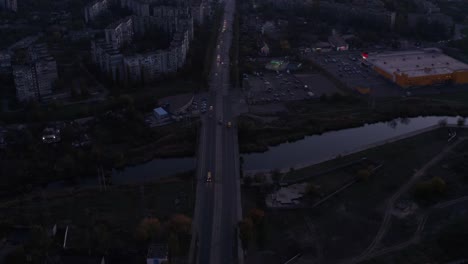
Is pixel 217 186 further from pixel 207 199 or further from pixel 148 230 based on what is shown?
pixel 148 230

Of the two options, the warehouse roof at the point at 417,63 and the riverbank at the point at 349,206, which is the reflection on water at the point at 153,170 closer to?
the riverbank at the point at 349,206

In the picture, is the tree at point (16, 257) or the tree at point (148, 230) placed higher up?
the tree at point (148, 230)

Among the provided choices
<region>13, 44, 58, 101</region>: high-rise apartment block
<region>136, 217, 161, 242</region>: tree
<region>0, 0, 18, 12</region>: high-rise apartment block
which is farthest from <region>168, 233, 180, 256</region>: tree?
<region>0, 0, 18, 12</region>: high-rise apartment block

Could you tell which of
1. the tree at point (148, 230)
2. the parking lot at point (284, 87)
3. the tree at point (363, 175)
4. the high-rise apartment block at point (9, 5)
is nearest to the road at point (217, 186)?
the tree at point (148, 230)

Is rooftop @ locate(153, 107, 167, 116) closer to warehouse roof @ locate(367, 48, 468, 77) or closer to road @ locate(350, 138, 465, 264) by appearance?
road @ locate(350, 138, 465, 264)

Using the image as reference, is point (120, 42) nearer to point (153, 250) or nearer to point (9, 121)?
point (9, 121)

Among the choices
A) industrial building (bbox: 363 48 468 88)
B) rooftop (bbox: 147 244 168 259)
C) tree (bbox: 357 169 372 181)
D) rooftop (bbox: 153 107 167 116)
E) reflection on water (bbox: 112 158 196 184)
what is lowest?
reflection on water (bbox: 112 158 196 184)

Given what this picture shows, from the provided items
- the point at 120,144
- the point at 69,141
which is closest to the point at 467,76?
the point at 120,144
